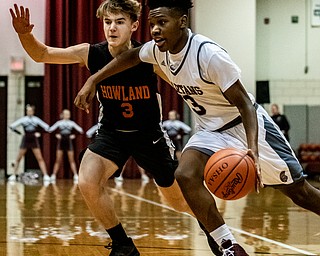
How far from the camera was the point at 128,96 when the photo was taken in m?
5.29

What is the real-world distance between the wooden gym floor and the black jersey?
108 cm

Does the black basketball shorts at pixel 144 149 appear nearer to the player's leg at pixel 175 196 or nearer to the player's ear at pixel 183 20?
the player's leg at pixel 175 196

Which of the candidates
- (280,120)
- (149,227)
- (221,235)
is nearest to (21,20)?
(221,235)

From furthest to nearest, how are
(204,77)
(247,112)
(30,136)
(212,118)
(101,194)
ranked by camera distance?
(30,136) → (101,194) → (212,118) → (204,77) → (247,112)

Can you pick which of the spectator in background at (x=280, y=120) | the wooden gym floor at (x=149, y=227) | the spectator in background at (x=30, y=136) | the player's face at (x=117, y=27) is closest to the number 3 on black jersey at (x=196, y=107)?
the player's face at (x=117, y=27)

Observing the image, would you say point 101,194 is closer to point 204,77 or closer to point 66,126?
point 204,77

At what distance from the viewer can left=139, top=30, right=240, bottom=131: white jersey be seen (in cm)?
433

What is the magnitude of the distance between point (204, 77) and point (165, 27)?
0.39m

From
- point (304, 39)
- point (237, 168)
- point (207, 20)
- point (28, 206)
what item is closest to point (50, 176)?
point (207, 20)

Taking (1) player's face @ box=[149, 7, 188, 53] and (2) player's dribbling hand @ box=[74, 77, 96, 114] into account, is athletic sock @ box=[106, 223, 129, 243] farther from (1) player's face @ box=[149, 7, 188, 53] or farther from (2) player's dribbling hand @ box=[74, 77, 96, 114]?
(1) player's face @ box=[149, 7, 188, 53]

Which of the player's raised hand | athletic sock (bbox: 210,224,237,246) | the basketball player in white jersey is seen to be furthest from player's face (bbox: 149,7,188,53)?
athletic sock (bbox: 210,224,237,246)

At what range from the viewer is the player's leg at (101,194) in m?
5.06

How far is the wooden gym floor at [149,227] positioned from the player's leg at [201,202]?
1346 millimetres

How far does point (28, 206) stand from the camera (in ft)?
33.2
